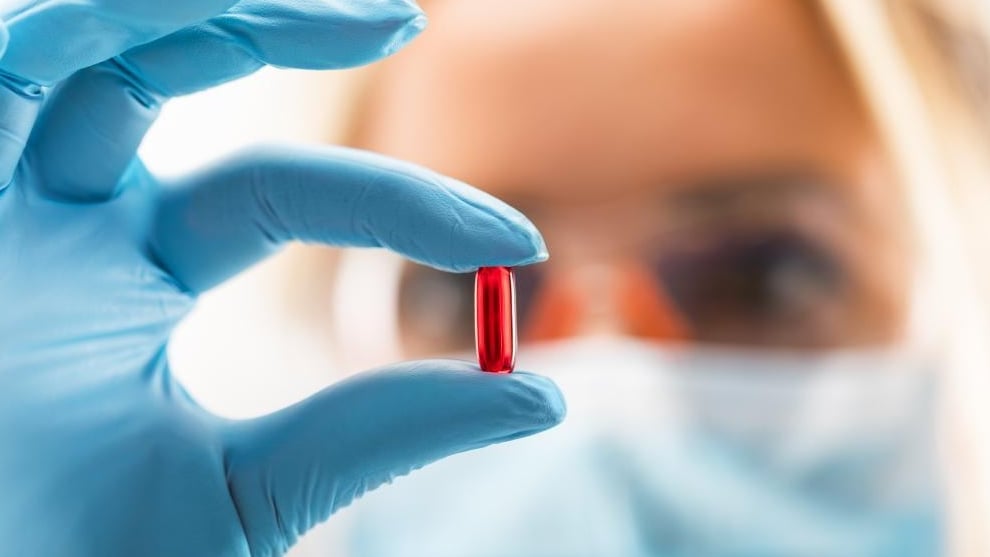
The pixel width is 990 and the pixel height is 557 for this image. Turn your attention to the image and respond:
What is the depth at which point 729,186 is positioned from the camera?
1.78m

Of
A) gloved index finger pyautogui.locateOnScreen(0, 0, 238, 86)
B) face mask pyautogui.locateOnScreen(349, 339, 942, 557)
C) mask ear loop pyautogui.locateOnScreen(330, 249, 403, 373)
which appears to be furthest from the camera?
mask ear loop pyautogui.locateOnScreen(330, 249, 403, 373)

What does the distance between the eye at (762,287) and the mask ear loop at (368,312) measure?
1.95 feet

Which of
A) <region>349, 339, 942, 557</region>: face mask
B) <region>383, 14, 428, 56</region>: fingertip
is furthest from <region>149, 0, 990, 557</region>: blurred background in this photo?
<region>383, 14, 428, 56</region>: fingertip

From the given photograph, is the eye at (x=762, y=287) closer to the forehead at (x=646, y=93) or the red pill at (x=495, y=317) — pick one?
the forehead at (x=646, y=93)

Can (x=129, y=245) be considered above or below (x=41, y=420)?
above

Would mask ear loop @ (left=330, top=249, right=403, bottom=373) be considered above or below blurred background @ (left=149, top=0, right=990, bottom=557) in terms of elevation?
below

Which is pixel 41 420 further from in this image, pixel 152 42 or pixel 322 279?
pixel 322 279

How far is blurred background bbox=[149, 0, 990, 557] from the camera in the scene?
1.59 metres

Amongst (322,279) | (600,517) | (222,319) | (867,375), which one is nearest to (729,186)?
(867,375)

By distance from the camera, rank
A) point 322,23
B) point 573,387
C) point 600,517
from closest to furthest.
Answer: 1. point 322,23
2. point 600,517
3. point 573,387

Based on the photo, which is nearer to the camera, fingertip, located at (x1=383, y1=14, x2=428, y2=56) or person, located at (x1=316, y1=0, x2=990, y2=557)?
fingertip, located at (x1=383, y1=14, x2=428, y2=56)

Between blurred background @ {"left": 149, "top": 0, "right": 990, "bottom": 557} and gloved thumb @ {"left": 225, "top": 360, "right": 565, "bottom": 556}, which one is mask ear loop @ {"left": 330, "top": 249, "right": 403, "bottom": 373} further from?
gloved thumb @ {"left": 225, "top": 360, "right": 565, "bottom": 556}

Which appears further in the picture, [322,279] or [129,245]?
[322,279]

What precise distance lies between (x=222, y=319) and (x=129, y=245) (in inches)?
54.3
